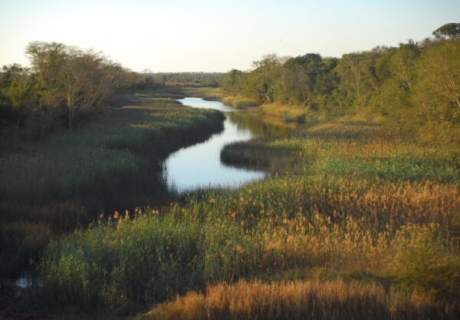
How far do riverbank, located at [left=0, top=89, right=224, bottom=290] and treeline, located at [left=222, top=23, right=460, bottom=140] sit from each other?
12926 mm

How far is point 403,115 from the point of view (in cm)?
2358

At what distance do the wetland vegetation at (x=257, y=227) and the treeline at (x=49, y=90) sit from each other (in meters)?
1.00

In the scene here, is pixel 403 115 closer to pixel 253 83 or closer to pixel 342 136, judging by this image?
pixel 342 136

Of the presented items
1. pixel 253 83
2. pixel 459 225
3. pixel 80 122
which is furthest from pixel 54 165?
pixel 253 83

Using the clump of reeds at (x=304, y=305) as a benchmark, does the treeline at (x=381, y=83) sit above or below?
above

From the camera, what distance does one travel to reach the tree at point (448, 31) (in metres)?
30.2

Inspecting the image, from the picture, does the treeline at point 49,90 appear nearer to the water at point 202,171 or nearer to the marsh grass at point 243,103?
the water at point 202,171

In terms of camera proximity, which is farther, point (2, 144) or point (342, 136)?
point (342, 136)

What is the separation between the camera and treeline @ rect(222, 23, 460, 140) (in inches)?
788

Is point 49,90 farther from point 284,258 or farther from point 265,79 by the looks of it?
point 265,79

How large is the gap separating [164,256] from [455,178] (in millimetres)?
10485

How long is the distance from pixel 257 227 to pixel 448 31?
89.5 feet

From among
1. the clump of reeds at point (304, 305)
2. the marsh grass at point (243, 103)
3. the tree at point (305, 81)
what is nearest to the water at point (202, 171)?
the clump of reeds at point (304, 305)

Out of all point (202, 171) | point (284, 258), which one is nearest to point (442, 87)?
point (202, 171)
